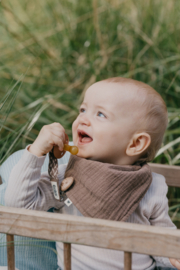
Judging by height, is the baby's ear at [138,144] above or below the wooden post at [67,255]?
above

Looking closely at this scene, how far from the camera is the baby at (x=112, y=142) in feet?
2.52

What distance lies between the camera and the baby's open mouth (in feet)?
2.66

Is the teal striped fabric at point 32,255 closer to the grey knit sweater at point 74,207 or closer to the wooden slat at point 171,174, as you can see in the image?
the grey knit sweater at point 74,207

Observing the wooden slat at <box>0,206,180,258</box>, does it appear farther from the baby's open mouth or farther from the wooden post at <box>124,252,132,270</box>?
the baby's open mouth

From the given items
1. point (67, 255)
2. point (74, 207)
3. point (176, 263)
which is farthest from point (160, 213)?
point (67, 255)

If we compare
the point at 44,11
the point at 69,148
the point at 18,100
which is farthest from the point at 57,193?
the point at 44,11

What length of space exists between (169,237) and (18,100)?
124 centimetres

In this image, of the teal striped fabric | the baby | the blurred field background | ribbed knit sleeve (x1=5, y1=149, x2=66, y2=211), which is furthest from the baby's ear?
the blurred field background

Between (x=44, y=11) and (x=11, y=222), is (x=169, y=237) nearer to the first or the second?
(x=11, y=222)

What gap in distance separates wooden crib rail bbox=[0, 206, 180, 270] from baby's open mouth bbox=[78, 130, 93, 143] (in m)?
0.29

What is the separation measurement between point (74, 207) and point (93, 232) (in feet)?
0.95

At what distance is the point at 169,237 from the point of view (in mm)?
502

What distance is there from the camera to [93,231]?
0.53 meters

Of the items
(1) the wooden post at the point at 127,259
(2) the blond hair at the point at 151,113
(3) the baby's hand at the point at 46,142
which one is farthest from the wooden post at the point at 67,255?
(2) the blond hair at the point at 151,113
